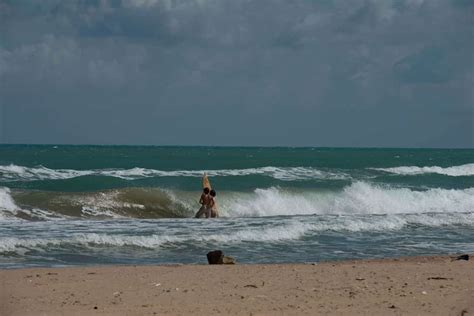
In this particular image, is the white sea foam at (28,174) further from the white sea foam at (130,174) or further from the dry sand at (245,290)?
the dry sand at (245,290)

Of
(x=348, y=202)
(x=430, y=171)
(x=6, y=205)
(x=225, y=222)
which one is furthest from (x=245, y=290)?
(x=430, y=171)

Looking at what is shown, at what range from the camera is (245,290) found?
8555mm

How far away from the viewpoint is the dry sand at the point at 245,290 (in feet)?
24.6

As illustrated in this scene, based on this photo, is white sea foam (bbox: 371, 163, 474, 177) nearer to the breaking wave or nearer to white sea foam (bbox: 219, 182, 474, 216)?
white sea foam (bbox: 219, 182, 474, 216)

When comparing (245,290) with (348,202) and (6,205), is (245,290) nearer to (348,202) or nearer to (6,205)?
(6,205)

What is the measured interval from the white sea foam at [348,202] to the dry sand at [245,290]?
14.0 meters

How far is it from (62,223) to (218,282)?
941 centimetres

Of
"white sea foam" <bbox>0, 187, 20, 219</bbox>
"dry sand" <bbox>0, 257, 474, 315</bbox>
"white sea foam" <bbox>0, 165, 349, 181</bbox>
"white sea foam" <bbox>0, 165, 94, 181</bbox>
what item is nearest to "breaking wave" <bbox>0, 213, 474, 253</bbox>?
"dry sand" <bbox>0, 257, 474, 315</bbox>

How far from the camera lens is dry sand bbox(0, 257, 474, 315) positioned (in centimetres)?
749

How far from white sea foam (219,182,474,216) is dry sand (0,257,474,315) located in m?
14.0

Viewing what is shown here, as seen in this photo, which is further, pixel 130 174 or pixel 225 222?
pixel 130 174

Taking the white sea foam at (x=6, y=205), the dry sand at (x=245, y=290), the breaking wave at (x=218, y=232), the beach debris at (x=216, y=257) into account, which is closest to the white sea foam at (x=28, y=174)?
the white sea foam at (x=6, y=205)

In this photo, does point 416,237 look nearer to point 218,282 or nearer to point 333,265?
point 333,265

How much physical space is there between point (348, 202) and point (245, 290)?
18.2 m
